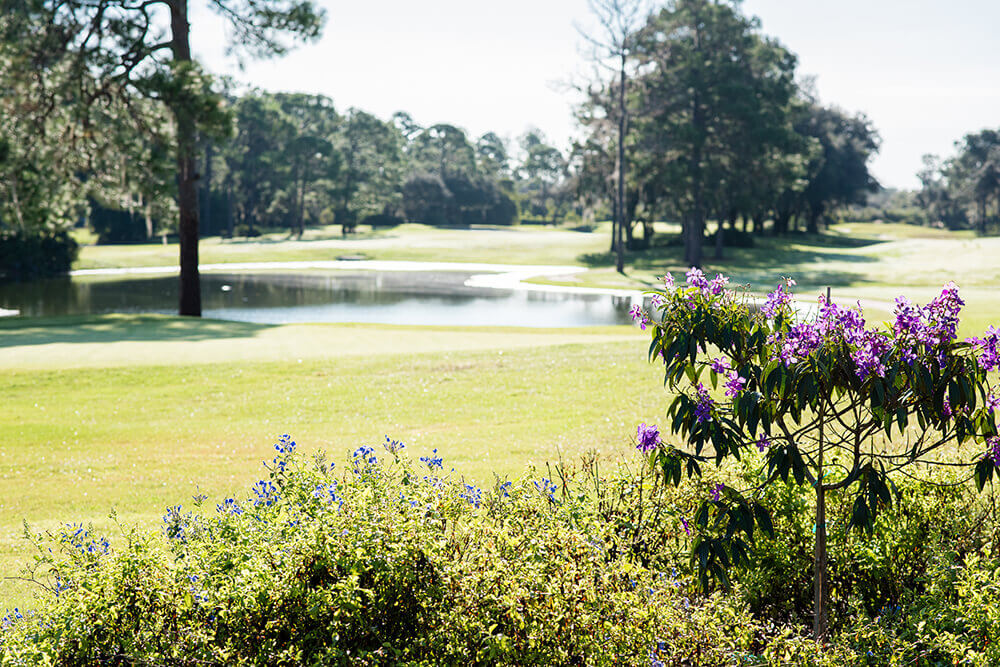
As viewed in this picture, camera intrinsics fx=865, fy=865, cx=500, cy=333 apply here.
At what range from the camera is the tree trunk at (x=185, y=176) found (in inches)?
900

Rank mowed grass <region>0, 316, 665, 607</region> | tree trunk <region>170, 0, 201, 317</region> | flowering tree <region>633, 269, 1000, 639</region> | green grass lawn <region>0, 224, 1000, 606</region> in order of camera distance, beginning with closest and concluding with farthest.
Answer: flowering tree <region>633, 269, 1000, 639</region>, mowed grass <region>0, 316, 665, 607</region>, green grass lawn <region>0, 224, 1000, 606</region>, tree trunk <region>170, 0, 201, 317</region>

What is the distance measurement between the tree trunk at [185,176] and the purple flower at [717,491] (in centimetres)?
2114

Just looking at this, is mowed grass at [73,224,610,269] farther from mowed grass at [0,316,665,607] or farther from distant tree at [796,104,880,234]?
mowed grass at [0,316,665,607]

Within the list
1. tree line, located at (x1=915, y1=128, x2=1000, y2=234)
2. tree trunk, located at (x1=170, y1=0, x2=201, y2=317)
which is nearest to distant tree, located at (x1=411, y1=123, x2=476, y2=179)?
tree line, located at (x1=915, y1=128, x2=1000, y2=234)

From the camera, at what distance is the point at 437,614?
3859mm

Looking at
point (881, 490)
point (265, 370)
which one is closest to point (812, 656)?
point (881, 490)

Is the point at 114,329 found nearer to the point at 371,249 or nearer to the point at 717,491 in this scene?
the point at 717,491

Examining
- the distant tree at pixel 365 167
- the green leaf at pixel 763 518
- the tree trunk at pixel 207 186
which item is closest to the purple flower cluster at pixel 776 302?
the green leaf at pixel 763 518

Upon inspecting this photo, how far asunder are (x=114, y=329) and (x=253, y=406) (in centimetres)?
970

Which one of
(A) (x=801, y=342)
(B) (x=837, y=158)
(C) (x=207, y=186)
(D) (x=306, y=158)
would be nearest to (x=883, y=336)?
(A) (x=801, y=342)

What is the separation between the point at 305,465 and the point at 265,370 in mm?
9920

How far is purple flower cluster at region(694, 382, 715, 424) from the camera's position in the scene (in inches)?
162

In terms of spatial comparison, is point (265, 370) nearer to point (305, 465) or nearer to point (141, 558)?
point (305, 465)

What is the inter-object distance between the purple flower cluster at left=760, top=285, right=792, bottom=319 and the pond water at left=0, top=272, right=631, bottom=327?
22212 mm
